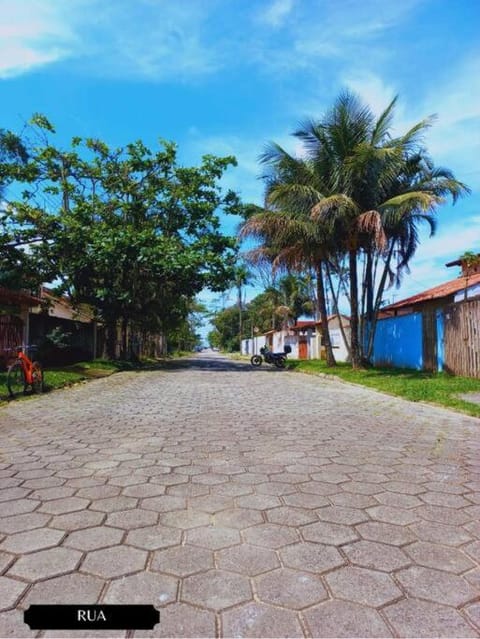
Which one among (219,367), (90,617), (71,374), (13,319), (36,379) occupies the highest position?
(13,319)

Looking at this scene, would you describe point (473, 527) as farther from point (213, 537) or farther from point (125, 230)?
point (125, 230)

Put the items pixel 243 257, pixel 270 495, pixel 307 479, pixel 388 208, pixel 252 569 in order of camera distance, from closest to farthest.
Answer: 1. pixel 252 569
2. pixel 270 495
3. pixel 307 479
4. pixel 388 208
5. pixel 243 257

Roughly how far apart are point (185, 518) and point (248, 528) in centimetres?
44

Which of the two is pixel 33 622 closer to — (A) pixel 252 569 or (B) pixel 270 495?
(A) pixel 252 569

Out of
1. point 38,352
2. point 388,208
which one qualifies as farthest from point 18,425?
point 388,208

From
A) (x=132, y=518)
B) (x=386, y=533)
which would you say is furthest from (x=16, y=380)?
(x=386, y=533)

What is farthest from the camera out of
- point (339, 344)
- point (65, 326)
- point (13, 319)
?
point (339, 344)

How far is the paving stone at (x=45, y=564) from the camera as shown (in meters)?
2.19

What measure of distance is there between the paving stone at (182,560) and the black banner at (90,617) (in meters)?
0.30

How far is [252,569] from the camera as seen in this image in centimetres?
226

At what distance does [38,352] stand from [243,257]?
926cm

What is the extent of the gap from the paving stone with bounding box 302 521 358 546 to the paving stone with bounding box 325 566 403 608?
0.31 meters

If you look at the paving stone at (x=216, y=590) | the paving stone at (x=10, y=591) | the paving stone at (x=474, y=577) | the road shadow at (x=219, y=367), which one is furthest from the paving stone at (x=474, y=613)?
the road shadow at (x=219, y=367)

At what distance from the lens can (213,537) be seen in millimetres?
2625
